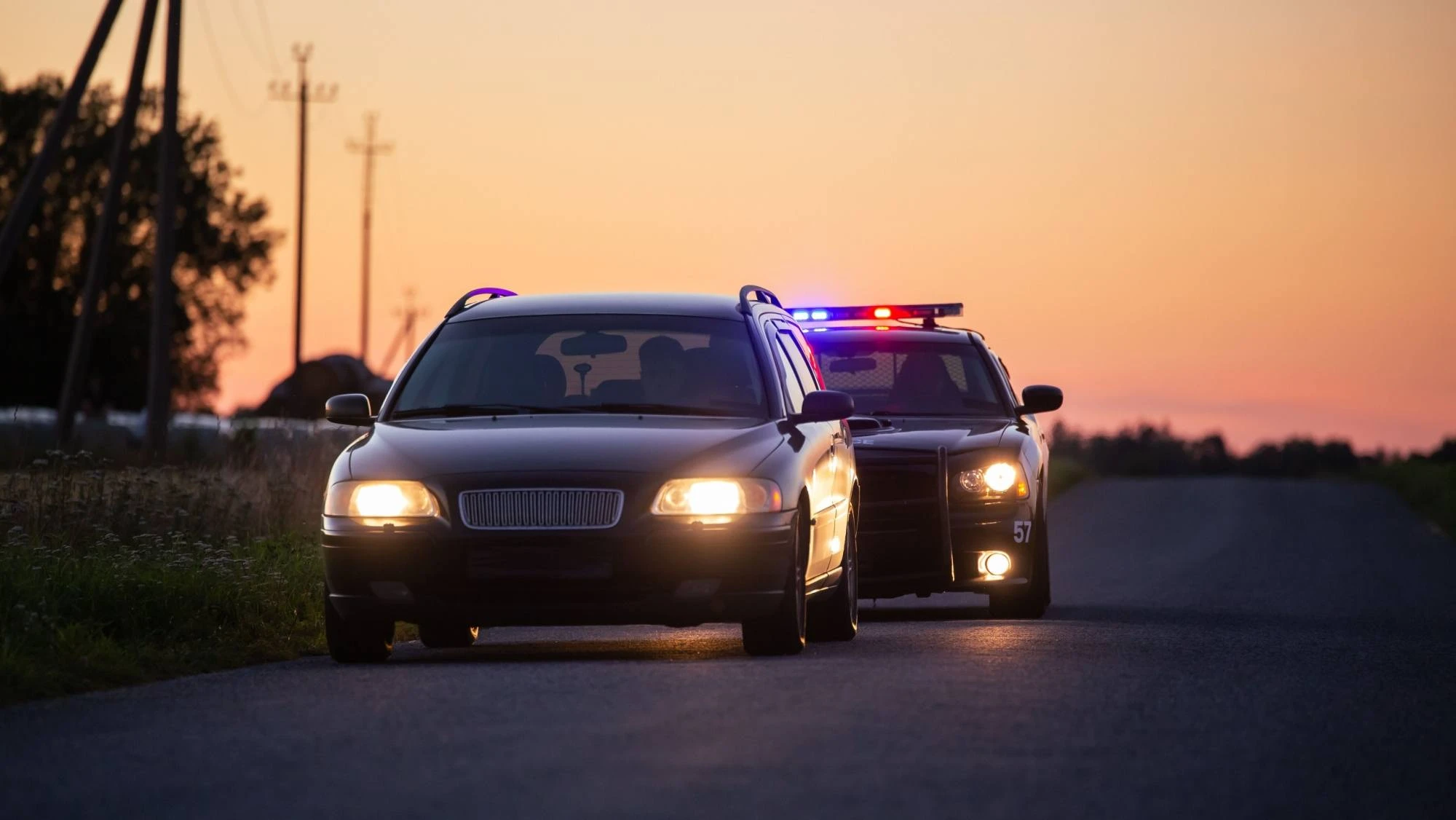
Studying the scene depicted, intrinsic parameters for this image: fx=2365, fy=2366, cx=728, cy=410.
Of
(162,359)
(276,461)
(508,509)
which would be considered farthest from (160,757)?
(162,359)

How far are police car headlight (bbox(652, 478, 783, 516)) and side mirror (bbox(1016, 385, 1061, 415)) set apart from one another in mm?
5348

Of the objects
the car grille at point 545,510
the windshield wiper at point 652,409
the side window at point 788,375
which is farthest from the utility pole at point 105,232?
the car grille at point 545,510

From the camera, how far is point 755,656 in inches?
440

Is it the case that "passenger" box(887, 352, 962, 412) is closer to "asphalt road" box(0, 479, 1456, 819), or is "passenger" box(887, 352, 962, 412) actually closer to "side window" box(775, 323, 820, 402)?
"side window" box(775, 323, 820, 402)

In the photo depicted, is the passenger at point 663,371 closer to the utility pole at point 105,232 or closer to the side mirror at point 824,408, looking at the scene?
the side mirror at point 824,408

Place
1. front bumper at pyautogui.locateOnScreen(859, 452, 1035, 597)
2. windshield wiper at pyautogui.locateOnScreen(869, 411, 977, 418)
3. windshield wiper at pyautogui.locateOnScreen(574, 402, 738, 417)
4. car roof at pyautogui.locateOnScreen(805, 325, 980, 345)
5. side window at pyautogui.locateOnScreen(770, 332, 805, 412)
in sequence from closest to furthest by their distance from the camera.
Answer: windshield wiper at pyautogui.locateOnScreen(574, 402, 738, 417) < side window at pyautogui.locateOnScreen(770, 332, 805, 412) < front bumper at pyautogui.locateOnScreen(859, 452, 1035, 597) < windshield wiper at pyautogui.locateOnScreen(869, 411, 977, 418) < car roof at pyautogui.locateOnScreen(805, 325, 980, 345)

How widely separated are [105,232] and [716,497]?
2622 centimetres

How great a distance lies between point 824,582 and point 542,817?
5675mm

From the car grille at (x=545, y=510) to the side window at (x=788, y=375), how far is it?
1704 mm

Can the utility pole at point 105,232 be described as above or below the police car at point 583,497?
above

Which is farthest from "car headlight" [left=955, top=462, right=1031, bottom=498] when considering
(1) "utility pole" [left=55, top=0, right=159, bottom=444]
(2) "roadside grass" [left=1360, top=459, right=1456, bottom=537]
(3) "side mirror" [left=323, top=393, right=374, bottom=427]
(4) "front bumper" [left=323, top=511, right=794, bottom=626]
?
(1) "utility pole" [left=55, top=0, right=159, bottom=444]

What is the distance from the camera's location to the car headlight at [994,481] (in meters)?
14.8

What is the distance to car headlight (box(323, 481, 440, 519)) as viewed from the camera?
1053 centimetres

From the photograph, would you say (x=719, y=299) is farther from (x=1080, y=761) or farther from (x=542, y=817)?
(x=542, y=817)
